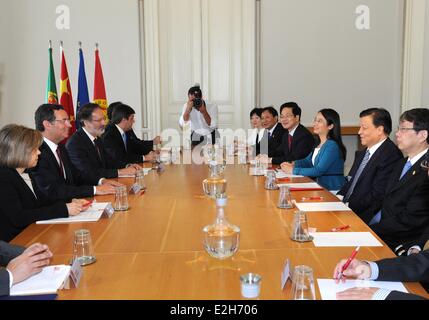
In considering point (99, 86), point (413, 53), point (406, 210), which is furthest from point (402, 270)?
point (413, 53)

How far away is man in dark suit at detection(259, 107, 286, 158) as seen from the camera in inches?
230

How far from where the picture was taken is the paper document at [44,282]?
1.62m

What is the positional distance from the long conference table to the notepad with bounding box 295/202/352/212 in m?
0.10

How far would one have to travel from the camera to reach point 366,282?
1679 millimetres

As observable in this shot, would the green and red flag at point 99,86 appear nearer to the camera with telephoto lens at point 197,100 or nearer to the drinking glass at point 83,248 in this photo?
the camera with telephoto lens at point 197,100

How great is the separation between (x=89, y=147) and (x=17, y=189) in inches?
66.2

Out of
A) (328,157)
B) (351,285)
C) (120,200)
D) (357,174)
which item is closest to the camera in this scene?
(351,285)

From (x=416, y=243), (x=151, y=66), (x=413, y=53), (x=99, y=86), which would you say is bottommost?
(x=416, y=243)

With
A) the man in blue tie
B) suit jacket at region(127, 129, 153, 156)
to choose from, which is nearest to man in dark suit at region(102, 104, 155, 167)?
suit jacket at region(127, 129, 153, 156)

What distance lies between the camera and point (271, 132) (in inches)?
234

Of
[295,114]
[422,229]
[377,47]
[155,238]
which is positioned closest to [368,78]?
[377,47]

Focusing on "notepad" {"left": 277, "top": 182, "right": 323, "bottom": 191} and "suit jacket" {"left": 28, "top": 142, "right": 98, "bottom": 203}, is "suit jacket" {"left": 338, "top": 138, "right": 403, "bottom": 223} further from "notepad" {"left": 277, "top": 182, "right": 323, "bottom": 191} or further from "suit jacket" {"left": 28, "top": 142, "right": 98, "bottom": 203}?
"suit jacket" {"left": 28, "top": 142, "right": 98, "bottom": 203}

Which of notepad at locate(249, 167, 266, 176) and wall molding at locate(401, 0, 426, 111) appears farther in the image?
wall molding at locate(401, 0, 426, 111)

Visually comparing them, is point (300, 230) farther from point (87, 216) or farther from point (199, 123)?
point (199, 123)
